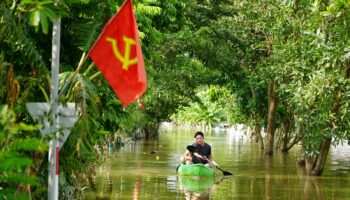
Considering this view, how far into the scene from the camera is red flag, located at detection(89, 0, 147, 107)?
379 inches

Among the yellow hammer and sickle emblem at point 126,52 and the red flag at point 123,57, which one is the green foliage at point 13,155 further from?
the yellow hammer and sickle emblem at point 126,52

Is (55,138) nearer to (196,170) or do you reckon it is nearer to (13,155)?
(13,155)

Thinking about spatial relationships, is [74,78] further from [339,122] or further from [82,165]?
[339,122]

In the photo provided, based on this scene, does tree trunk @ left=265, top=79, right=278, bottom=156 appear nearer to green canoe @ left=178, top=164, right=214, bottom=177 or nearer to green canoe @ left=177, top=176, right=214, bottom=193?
green canoe @ left=178, top=164, right=214, bottom=177

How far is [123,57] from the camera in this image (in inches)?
385

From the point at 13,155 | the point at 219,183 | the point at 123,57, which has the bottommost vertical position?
the point at 219,183

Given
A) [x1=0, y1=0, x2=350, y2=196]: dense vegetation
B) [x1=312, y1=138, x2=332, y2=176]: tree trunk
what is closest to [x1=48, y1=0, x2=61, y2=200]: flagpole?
[x1=0, y1=0, x2=350, y2=196]: dense vegetation

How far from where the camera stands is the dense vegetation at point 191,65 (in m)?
11.4

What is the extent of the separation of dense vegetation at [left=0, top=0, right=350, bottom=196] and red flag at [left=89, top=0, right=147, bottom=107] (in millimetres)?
777

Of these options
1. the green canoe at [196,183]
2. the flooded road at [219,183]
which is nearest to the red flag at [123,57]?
the flooded road at [219,183]

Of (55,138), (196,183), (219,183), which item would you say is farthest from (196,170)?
(55,138)

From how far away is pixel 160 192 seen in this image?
22.1 m

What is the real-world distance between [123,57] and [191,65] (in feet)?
79.2

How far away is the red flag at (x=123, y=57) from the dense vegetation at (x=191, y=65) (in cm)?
78
